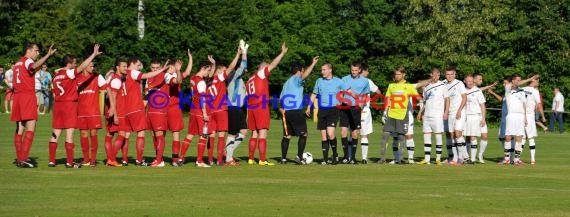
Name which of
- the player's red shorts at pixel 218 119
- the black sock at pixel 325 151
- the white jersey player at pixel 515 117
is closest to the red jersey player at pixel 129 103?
the player's red shorts at pixel 218 119

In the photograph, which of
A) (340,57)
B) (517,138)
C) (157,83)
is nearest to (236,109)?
(157,83)

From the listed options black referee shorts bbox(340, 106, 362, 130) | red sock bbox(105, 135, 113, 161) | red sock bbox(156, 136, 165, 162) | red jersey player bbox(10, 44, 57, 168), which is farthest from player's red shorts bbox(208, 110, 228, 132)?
red jersey player bbox(10, 44, 57, 168)

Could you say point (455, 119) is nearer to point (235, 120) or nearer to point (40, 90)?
point (235, 120)

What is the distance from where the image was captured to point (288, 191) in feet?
59.8

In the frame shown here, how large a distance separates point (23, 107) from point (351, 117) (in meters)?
7.09

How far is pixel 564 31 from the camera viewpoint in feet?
211

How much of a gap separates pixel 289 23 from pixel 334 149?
48.1 meters

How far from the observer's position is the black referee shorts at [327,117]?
25422 millimetres

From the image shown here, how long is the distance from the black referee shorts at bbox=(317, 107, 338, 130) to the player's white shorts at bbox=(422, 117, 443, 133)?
7.34 feet

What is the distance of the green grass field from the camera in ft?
51.8

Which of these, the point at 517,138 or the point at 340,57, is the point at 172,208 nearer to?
the point at 517,138

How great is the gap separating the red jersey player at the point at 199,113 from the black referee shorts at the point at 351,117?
319cm

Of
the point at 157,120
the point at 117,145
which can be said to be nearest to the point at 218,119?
the point at 157,120

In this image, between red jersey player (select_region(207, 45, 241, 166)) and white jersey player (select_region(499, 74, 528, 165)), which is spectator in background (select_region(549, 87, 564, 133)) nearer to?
white jersey player (select_region(499, 74, 528, 165))
